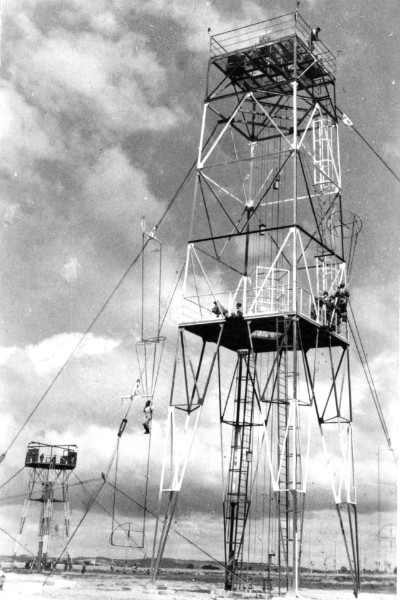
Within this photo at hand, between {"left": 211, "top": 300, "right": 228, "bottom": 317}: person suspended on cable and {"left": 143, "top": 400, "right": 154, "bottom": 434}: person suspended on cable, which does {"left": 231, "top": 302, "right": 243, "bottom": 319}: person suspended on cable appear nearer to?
{"left": 211, "top": 300, "right": 228, "bottom": 317}: person suspended on cable

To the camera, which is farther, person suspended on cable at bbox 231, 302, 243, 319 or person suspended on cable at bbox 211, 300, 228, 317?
person suspended on cable at bbox 211, 300, 228, 317

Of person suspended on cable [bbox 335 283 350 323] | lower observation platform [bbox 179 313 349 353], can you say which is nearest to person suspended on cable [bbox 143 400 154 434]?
lower observation platform [bbox 179 313 349 353]

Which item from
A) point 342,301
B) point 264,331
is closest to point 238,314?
point 264,331

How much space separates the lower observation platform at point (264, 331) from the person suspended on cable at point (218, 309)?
1.40ft

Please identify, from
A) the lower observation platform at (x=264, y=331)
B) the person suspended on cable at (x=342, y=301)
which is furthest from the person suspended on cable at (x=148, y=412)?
the person suspended on cable at (x=342, y=301)

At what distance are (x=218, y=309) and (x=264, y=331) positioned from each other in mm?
2733

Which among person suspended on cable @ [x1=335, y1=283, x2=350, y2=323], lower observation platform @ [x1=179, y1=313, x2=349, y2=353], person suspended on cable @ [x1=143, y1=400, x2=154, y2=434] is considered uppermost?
person suspended on cable @ [x1=335, y1=283, x2=350, y2=323]

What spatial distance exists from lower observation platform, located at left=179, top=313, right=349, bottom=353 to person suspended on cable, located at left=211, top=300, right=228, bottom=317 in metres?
0.43

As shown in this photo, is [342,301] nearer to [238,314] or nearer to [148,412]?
[238,314]

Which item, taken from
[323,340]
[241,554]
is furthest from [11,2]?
[241,554]

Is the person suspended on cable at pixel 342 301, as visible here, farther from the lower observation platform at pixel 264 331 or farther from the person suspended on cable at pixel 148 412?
the person suspended on cable at pixel 148 412

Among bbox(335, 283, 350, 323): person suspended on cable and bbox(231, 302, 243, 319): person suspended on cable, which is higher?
bbox(335, 283, 350, 323): person suspended on cable

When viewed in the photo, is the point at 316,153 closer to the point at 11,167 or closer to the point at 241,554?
the point at 11,167

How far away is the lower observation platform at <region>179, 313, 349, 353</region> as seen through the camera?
3064 centimetres
